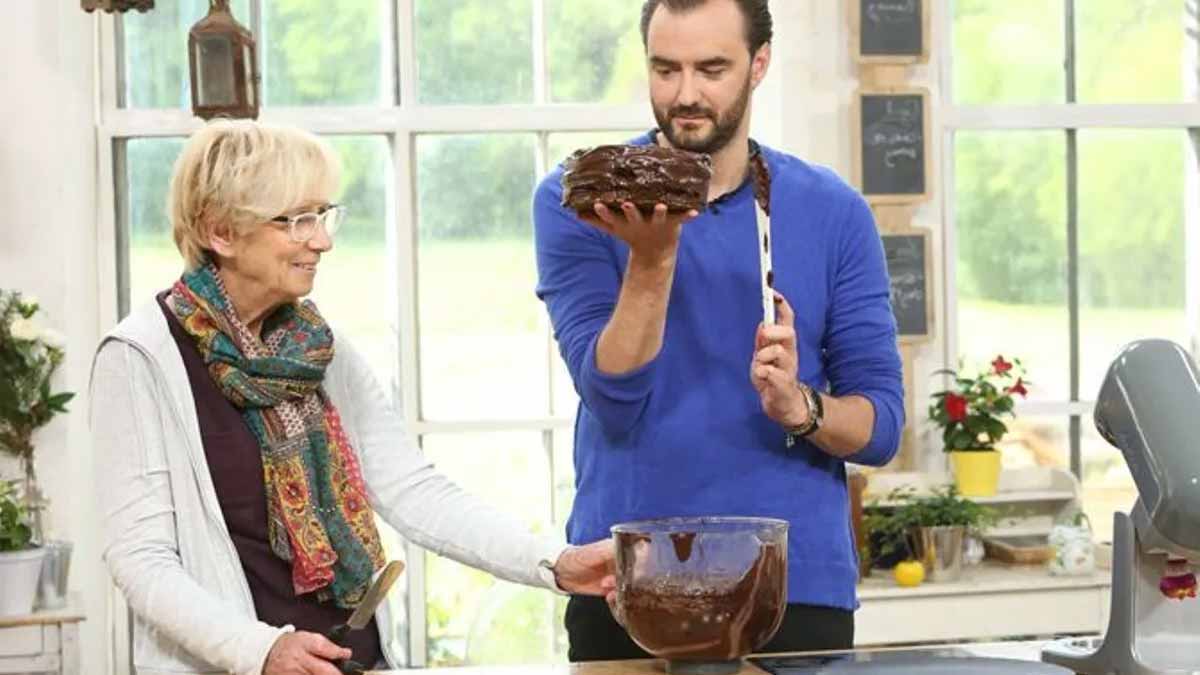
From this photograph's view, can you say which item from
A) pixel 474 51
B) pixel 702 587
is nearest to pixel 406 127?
pixel 474 51

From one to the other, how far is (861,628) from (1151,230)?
149cm

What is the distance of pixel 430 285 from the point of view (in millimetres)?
4676

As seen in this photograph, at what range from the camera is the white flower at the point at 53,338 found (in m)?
4.12

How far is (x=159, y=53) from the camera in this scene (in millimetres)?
4578

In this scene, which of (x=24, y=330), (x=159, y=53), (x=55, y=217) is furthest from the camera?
(x=159, y=53)

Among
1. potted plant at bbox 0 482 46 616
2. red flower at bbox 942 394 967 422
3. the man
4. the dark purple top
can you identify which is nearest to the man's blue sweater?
the man

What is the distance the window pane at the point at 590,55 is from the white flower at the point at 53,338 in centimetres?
133

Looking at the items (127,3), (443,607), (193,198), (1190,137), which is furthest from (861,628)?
(193,198)

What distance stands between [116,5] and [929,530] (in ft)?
6.85

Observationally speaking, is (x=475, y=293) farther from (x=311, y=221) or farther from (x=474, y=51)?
(x=311, y=221)

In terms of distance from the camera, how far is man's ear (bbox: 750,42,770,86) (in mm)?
2366

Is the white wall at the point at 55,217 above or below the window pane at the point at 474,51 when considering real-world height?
below

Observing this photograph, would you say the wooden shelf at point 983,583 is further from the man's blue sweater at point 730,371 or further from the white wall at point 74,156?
the man's blue sweater at point 730,371

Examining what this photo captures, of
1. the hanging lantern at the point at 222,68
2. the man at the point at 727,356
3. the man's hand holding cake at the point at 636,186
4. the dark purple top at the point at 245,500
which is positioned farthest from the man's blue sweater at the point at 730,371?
the hanging lantern at the point at 222,68
